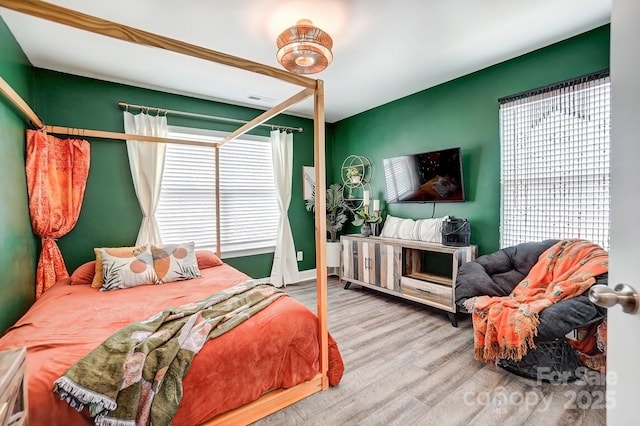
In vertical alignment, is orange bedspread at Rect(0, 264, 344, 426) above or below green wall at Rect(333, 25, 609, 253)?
below

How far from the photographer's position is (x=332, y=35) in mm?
2305

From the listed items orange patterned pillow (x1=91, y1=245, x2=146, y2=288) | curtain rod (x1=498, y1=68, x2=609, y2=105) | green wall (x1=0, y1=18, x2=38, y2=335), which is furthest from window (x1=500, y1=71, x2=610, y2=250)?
green wall (x1=0, y1=18, x2=38, y2=335)

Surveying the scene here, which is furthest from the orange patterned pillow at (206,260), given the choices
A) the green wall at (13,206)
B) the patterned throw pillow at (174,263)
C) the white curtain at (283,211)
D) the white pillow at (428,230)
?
the white pillow at (428,230)

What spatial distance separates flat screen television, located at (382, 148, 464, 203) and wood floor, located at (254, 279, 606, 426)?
1475mm

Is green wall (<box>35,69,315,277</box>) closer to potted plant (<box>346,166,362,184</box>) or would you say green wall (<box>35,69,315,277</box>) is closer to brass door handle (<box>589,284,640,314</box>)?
potted plant (<box>346,166,362,184</box>)

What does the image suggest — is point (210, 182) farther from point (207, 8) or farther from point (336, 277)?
point (336, 277)

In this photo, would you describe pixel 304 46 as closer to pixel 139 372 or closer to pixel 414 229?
pixel 139 372

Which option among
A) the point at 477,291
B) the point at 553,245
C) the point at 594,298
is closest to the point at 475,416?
the point at 477,291

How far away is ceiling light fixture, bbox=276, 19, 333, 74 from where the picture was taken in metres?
1.98

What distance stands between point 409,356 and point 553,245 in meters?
1.55

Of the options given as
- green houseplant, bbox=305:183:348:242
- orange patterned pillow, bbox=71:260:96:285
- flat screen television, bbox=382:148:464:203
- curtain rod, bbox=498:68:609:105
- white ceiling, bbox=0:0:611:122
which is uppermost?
white ceiling, bbox=0:0:611:122

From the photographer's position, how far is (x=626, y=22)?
0.69m

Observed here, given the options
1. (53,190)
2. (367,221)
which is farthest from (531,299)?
(53,190)

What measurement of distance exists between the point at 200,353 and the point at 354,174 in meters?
3.47
